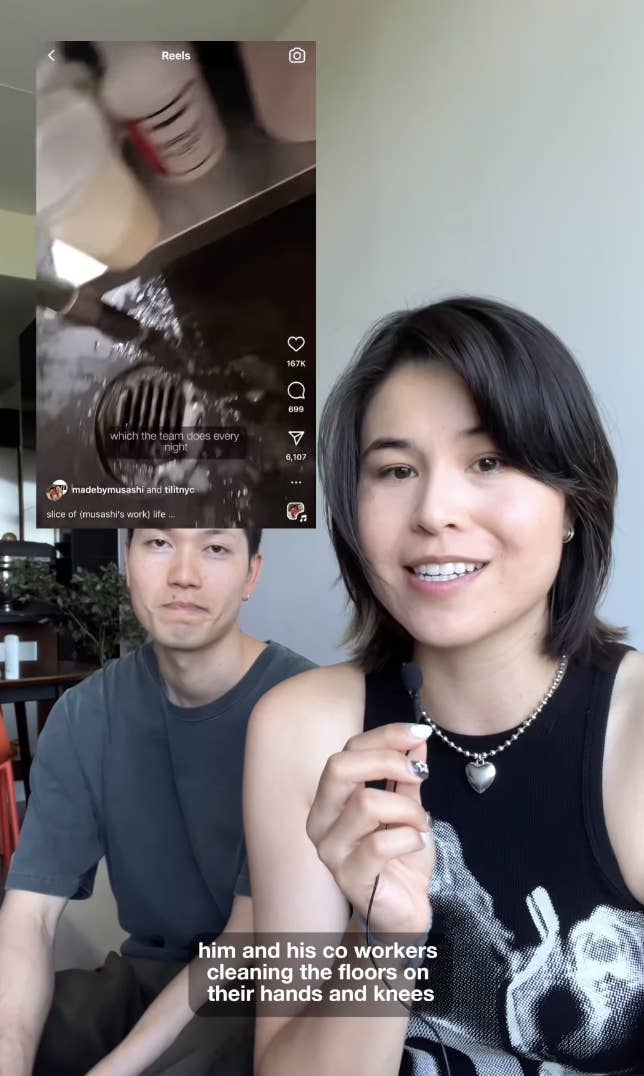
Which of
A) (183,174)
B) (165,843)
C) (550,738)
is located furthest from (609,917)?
(183,174)

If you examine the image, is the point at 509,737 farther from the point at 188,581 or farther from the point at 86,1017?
the point at 86,1017

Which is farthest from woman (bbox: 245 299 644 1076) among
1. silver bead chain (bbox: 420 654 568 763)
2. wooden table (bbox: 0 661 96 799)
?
wooden table (bbox: 0 661 96 799)

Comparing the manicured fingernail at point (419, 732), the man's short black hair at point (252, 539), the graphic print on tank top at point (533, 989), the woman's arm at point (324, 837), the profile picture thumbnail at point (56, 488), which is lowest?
the graphic print on tank top at point (533, 989)

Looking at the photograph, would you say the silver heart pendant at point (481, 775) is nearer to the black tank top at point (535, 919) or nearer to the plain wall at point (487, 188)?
the black tank top at point (535, 919)

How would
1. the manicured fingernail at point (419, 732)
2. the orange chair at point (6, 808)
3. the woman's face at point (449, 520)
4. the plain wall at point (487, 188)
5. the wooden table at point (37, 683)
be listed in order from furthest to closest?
the wooden table at point (37, 683) < the orange chair at point (6, 808) < the plain wall at point (487, 188) < the woman's face at point (449, 520) < the manicured fingernail at point (419, 732)

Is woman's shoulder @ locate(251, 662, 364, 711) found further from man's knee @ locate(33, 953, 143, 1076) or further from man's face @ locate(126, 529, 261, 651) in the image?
man's knee @ locate(33, 953, 143, 1076)

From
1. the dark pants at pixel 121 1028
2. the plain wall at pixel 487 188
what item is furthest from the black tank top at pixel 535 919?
the plain wall at pixel 487 188

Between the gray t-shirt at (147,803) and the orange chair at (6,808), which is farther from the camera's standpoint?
the orange chair at (6,808)

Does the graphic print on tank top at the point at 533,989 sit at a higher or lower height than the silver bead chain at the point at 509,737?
lower

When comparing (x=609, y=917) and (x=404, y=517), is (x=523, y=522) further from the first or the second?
(x=609, y=917)
